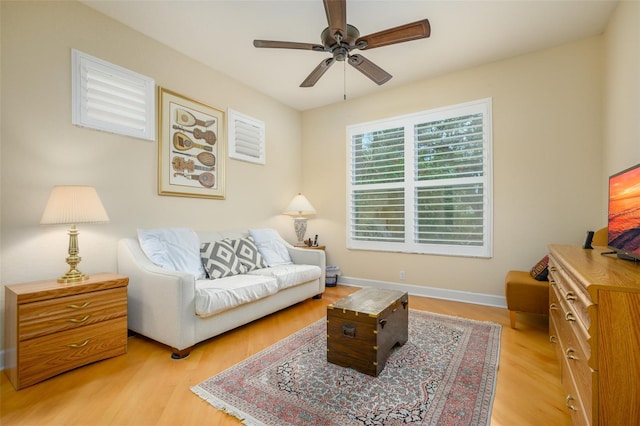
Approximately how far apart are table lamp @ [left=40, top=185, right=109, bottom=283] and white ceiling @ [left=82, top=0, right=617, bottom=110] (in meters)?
1.65

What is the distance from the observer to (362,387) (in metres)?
1.76

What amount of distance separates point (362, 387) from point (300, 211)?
282 centimetres

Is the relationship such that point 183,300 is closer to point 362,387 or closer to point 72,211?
point 72,211

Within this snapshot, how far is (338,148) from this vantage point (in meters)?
4.55

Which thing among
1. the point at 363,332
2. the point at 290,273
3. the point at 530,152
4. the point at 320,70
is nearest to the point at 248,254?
the point at 290,273

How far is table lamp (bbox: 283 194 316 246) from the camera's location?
4.31 meters

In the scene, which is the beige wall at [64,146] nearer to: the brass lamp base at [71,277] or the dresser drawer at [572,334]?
the brass lamp base at [71,277]

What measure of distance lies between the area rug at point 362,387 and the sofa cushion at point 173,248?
45.3 inches

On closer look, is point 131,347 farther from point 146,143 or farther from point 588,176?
point 588,176

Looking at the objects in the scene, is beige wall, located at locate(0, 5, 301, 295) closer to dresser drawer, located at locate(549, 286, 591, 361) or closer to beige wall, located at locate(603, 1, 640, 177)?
dresser drawer, located at locate(549, 286, 591, 361)

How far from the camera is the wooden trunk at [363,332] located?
6.13 feet

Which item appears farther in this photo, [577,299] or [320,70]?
[320,70]

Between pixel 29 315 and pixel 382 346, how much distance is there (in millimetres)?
2265

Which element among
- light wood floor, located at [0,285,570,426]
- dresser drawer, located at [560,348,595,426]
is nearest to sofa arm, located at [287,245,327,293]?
light wood floor, located at [0,285,570,426]
